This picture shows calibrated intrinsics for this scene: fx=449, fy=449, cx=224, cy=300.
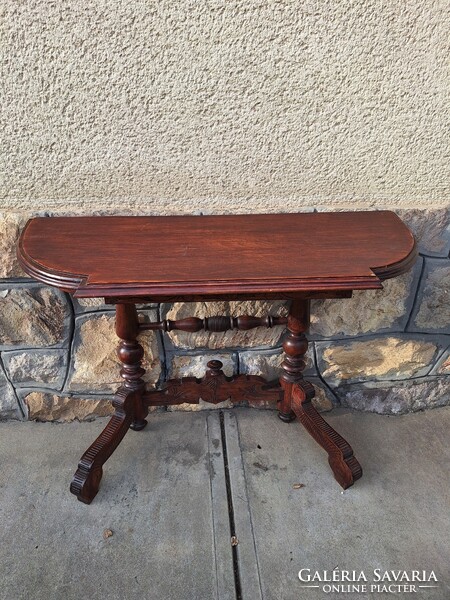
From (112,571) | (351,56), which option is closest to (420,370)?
(351,56)

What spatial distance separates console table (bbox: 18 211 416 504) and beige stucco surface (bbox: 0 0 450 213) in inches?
4.1

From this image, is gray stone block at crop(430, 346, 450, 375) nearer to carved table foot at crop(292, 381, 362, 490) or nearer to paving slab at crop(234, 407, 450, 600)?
paving slab at crop(234, 407, 450, 600)

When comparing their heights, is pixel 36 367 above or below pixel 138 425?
above

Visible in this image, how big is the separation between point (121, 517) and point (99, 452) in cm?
20

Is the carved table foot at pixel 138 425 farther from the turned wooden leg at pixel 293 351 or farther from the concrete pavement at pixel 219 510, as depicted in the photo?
the turned wooden leg at pixel 293 351

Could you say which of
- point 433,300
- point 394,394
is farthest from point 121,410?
point 433,300

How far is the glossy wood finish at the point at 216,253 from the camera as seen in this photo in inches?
39.6

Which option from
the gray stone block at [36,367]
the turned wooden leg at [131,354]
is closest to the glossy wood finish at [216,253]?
the turned wooden leg at [131,354]

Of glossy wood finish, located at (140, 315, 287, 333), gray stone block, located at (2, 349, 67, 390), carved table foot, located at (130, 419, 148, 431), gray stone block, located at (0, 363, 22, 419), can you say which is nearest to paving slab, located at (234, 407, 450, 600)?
carved table foot, located at (130, 419, 148, 431)

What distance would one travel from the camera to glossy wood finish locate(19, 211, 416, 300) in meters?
1.01

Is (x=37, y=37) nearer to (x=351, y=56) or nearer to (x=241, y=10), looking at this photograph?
(x=241, y=10)

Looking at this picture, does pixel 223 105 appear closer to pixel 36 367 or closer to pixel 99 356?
pixel 99 356

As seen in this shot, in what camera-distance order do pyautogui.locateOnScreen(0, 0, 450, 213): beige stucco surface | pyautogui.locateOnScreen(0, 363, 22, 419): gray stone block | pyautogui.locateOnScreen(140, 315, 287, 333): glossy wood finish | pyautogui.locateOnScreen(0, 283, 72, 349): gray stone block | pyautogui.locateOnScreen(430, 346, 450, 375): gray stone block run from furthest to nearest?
pyautogui.locateOnScreen(430, 346, 450, 375): gray stone block < pyautogui.locateOnScreen(0, 363, 22, 419): gray stone block < pyautogui.locateOnScreen(0, 283, 72, 349): gray stone block < pyautogui.locateOnScreen(140, 315, 287, 333): glossy wood finish < pyautogui.locateOnScreen(0, 0, 450, 213): beige stucco surface

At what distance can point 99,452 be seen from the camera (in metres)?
1.38
